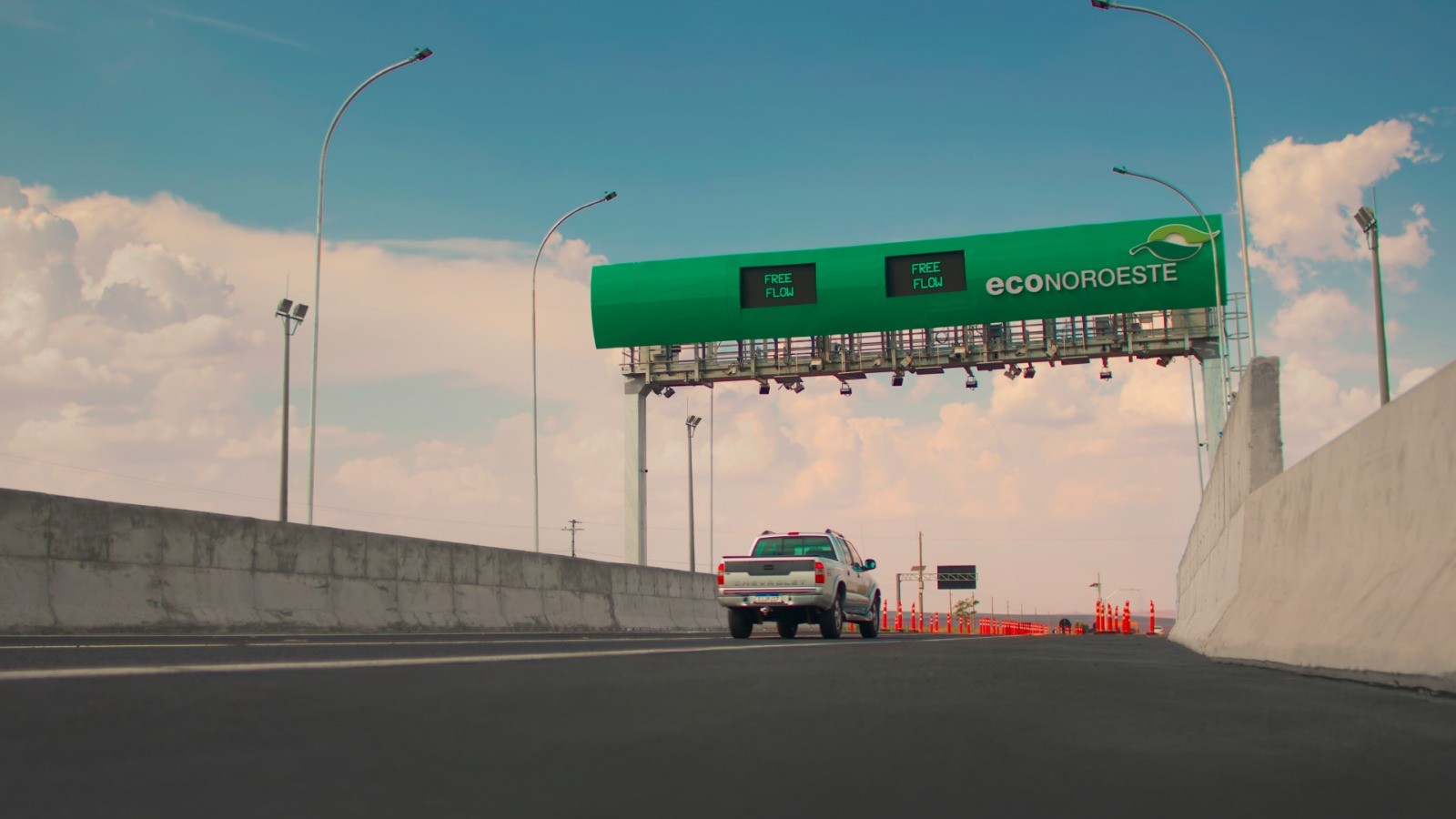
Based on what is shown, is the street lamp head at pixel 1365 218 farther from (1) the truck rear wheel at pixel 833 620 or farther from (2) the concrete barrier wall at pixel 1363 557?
(2) the concrete barrier wall at pixel 1363 557

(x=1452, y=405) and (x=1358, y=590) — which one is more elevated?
(x=1452, y=405)

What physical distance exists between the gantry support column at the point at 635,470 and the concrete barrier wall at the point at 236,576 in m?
17.5

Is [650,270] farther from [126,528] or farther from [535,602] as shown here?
[126,528]

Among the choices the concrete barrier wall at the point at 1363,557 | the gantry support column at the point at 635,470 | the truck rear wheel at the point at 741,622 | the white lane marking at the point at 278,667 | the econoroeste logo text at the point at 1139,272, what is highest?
the econoroeste logo text at the point at 1139,272

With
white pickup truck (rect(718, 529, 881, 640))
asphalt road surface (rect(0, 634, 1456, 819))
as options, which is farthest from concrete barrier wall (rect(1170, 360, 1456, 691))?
white pickup truck (rect(718, 529, 881, 640))

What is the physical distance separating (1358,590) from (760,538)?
15.5m

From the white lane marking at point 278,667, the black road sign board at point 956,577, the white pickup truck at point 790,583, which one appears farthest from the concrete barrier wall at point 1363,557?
the black road sign board at point 956,577

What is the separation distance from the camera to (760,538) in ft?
77.6

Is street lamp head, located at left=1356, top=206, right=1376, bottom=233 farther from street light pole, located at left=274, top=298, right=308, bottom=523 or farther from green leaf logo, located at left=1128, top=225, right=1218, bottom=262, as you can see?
street light pole, located at left=274, top=298, right=308, bottom=523

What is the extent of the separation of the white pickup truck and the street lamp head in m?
17.9

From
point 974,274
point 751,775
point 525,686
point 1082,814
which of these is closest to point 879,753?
point 751,775

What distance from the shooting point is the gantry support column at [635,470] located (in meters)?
43.2

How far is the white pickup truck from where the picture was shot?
22.5m

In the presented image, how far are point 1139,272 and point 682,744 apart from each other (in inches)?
1398
